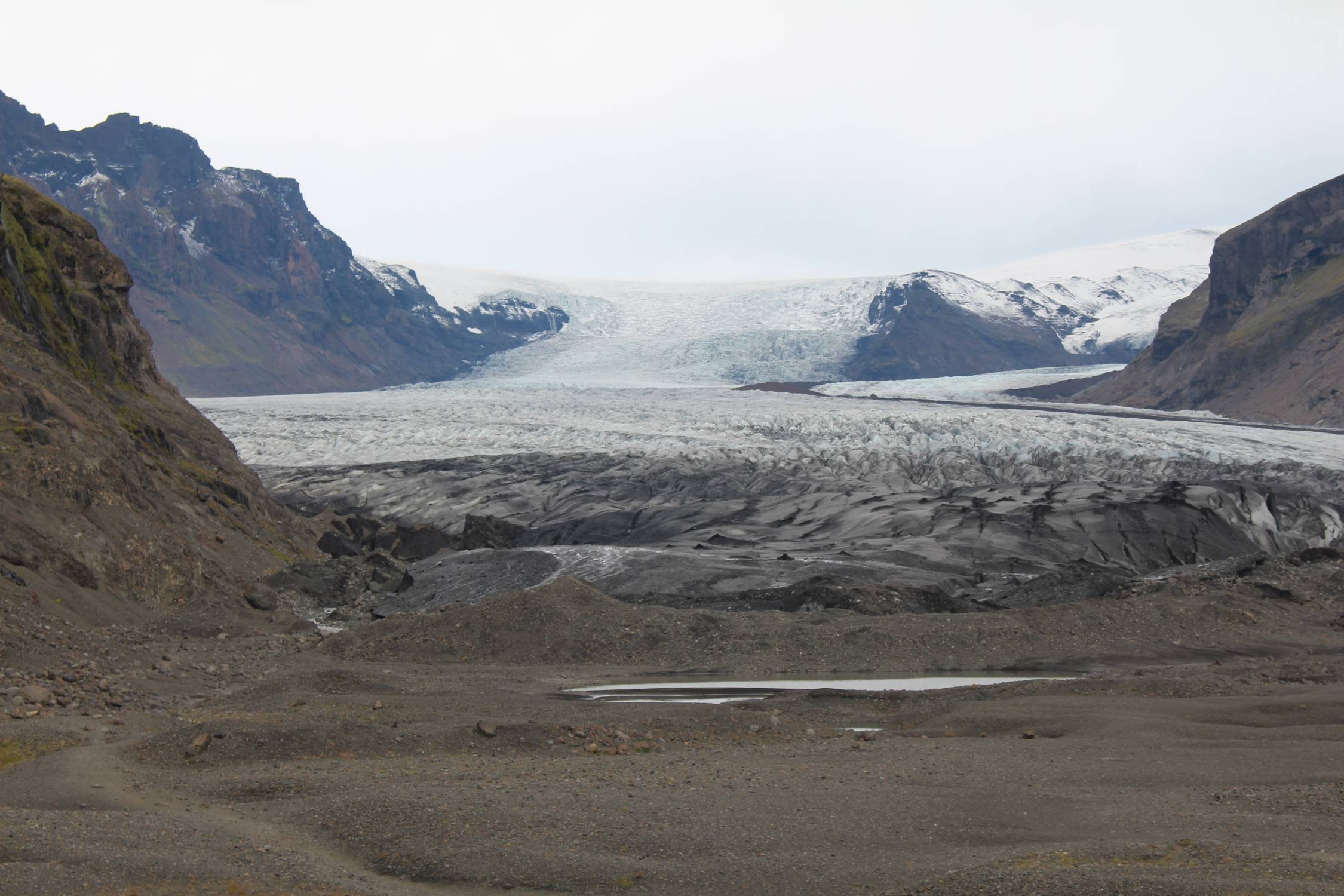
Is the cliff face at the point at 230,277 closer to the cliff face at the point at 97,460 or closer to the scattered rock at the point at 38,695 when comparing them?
the cliff face at the point at 97,460

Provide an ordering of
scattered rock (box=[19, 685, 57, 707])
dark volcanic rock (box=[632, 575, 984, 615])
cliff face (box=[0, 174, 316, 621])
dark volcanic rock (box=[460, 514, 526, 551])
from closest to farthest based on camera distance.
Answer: scattered rock (box=[19, 685, 57, 707]) → cliff face (box=[0, 174, 316, 621]) → dark volcanic rock (box=[632, 575, 984, 615]) → dark volcanic rock (box=[460, 514, 526, 551])

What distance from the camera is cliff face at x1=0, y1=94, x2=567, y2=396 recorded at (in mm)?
168500

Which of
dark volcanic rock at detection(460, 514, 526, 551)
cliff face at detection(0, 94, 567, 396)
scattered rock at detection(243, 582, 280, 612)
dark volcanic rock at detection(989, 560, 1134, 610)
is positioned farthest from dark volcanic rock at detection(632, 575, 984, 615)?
cliff face at detection(0, 94, 567, 396)

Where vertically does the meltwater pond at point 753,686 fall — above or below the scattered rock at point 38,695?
below

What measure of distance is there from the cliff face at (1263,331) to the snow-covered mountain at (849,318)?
1056 inches

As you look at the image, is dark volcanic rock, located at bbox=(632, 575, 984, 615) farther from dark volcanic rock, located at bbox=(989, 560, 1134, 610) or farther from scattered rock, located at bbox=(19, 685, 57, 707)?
scattered rock, located at bbox=(19, 685, 57, 707)

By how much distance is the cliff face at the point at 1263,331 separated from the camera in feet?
279

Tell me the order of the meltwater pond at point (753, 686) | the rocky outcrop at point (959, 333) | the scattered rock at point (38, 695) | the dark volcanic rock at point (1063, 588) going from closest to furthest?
1. the scattered rock at point (38, 695)
2. the meltwater pond at point (753, 686)
3. the dark volcanic rock at point (1063, 588)
4. the rocky outcrop at point (959, 333)

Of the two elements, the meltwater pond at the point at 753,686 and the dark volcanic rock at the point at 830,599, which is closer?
the meltwater pond at the point at 753,686

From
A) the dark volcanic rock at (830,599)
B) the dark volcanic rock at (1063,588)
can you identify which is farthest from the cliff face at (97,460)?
the dark volcanic rock at (1063,588)

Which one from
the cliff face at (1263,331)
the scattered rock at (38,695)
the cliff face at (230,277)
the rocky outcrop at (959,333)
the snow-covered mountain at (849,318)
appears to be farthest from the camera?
the cliff face at (230,277)

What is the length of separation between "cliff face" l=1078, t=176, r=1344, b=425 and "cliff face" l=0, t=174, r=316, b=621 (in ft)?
237

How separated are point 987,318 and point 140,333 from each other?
124 metres

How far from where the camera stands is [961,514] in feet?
126
